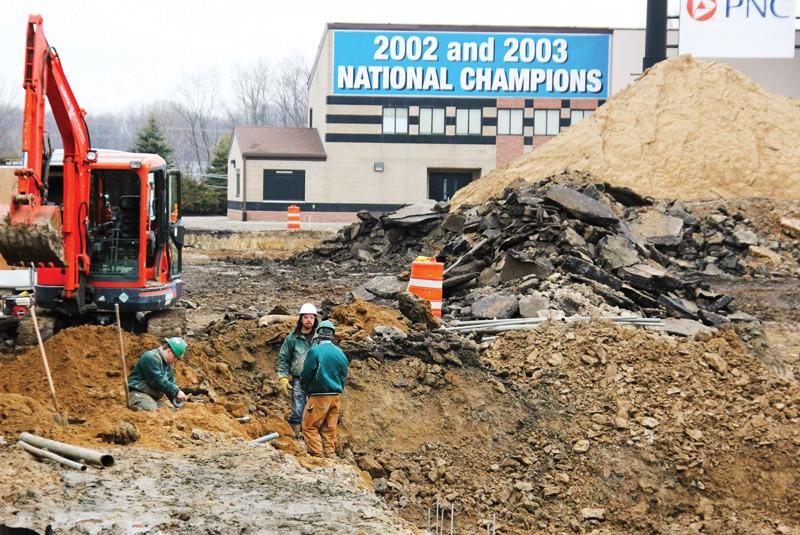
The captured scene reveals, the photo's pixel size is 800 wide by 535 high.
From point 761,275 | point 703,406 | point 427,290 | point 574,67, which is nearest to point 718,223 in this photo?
point 761,275

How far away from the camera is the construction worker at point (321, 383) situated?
10.0 metres

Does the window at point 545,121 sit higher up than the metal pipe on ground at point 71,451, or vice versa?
the window at point 545,121

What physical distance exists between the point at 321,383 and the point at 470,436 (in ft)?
7.25

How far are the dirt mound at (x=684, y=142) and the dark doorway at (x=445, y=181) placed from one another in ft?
53.7

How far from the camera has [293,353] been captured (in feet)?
36.0

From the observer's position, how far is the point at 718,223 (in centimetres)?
2498

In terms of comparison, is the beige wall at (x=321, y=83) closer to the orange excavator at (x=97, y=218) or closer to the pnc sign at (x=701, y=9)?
the pnc sign at (x=701, y=9)

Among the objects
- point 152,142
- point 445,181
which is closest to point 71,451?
point 445,181

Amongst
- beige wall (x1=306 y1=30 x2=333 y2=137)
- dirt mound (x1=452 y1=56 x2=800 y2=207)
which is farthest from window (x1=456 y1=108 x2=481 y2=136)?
dirt mound (x1=452 y1=56 x2=800 y2=207)

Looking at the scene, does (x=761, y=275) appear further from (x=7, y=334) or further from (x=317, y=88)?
(x=317, y=88)

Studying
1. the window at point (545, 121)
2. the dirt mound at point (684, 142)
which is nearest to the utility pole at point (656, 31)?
the dirt mound at point (684, 142)

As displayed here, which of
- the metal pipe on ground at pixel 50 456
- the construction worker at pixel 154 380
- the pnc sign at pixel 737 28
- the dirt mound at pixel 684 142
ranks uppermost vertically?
the pnc sign at pixel 737 28

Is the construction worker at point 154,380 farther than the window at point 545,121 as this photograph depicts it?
No

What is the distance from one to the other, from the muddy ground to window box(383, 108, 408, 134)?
111 feet
